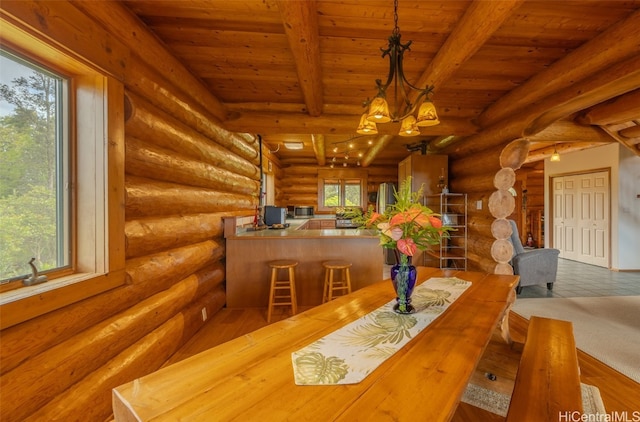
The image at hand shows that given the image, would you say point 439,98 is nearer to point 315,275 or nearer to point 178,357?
point 315,275

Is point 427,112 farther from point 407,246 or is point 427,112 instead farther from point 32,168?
point 32,168

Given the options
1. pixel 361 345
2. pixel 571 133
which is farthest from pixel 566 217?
pixel 361 345

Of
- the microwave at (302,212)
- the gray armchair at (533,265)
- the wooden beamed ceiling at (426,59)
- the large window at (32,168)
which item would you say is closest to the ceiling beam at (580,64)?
the wooden beamed ceiling at (426,59)

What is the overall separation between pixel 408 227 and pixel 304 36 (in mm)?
1600

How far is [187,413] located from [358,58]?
9.14 ft

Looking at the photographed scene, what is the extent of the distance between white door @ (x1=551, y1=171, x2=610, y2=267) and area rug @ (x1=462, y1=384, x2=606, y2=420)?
5496 mm

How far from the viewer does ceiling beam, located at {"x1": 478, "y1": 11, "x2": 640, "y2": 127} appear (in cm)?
196

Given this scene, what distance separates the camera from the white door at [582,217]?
5.34 m

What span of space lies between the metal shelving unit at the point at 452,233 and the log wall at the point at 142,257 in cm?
370

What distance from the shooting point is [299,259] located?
344 centimetres

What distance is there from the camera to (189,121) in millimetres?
2592

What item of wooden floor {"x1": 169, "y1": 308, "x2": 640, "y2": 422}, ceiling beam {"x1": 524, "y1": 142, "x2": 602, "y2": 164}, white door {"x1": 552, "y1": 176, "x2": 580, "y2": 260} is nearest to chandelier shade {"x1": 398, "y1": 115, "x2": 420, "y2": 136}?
wooden floor {"x1": 169, "y1": 308, "x2": 640, "y2": 422}

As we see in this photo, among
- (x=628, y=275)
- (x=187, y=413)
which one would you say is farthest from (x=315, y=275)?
(x=628, y=275)

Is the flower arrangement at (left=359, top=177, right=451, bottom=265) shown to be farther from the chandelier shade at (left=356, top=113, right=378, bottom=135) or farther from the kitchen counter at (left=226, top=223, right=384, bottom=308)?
the kitchen counter at (left=226, top=223, right=384, bottom=308)
